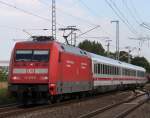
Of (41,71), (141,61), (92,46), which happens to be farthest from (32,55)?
(141,61)

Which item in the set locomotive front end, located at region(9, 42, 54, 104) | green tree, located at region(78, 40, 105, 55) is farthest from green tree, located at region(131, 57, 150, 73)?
locomotive front end, located at region(9, 42, 54, 104)

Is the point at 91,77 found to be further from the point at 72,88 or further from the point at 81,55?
the point at 72,88

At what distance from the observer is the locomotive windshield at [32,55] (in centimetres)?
2350

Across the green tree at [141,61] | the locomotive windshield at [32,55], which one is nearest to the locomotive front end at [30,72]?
the locomotive windshield at [32,55]

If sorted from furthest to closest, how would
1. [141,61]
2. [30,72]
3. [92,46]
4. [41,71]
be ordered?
[141,61] < [92,46] < [30,72] < [41,71]

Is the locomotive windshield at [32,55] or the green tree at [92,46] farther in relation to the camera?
the green tree at [92,46]

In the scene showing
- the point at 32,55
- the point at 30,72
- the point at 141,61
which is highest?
the point at 141,61

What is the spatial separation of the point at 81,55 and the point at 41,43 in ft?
18.6

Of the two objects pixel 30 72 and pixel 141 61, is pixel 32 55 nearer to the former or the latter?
pixel 30 72

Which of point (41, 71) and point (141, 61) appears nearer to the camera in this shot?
point (41, 71)

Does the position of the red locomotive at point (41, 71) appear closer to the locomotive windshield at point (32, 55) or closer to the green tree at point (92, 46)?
the locomotive windshield at point (32, 55)

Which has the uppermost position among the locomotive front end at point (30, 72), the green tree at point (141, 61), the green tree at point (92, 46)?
the green tree at point (92, 46)

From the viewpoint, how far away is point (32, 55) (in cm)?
2373

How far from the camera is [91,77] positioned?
32.0 metres
